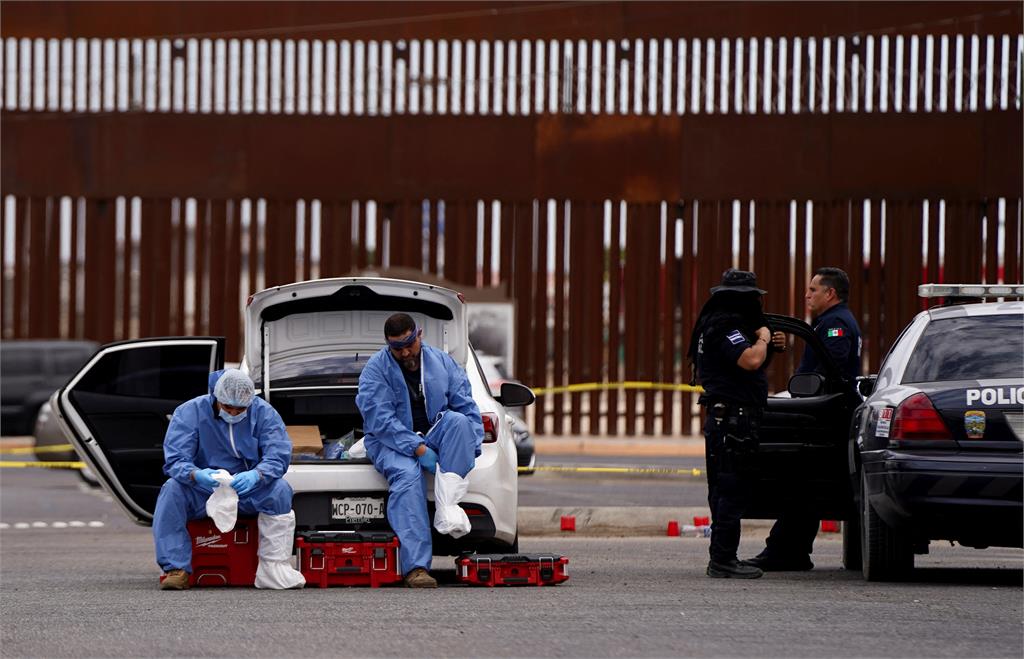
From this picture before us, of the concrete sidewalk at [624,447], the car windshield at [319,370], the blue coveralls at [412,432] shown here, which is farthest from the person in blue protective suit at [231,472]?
the concrete sidewalk at [624,447]

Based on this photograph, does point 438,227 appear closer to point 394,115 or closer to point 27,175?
point 394,115

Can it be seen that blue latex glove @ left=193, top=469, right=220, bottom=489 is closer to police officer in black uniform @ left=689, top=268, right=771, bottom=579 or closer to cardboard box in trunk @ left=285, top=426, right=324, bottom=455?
cardboard box in trunk @ left=285, top=426, right=324, bottom=455

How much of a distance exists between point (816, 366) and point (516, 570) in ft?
9.12

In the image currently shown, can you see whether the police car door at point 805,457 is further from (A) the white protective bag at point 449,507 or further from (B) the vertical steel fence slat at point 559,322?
(B) the vertical steel fence slat at point 559,322

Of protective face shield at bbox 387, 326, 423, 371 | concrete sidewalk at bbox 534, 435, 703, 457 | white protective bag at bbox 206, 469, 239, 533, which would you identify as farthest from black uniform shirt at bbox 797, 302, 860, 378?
concrete sidewalk at bbox 534, 435, 703, 457

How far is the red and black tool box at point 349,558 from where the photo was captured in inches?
407

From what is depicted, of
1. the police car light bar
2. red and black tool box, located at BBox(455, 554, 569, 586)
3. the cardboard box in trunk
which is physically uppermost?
the police car light bar

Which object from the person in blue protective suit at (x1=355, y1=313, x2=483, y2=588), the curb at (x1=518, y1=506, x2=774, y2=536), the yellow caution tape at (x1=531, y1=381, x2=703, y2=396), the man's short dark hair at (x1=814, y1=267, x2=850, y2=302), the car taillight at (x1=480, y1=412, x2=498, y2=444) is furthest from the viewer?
the yellow caution tape at (x1=531, y1=381, x2=703, y2=396)

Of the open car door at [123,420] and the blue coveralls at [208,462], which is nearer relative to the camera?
the blue coveralls at [208,462]

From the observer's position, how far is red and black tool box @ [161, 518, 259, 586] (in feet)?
34.6

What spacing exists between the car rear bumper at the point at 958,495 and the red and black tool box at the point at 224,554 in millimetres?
3457

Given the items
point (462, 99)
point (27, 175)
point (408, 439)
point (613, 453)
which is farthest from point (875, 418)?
point (27, 175)

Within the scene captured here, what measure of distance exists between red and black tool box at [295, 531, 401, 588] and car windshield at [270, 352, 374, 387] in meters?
1.41

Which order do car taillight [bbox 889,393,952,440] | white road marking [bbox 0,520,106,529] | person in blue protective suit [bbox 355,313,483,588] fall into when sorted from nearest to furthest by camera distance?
car taillight [bbox 889,393,952,440] < person in blue protective suit [bbox 355,313,483,588] < white road marking [bbox 0,520,106,529]
